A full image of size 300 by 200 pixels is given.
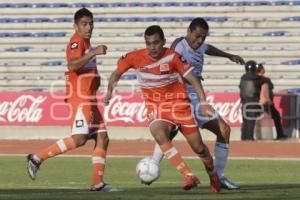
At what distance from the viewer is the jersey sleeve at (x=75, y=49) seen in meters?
12.4

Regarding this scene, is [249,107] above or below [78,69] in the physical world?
below

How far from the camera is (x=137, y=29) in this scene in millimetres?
33281

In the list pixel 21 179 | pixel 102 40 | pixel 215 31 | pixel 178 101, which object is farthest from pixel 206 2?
pixel 178 101

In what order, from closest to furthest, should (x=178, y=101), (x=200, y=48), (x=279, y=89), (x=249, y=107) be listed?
(x=178, y=101), (x=200, y=48), (x=249, y=107), (x=279, y=89)

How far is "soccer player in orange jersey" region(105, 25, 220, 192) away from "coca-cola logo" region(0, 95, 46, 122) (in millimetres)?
15213

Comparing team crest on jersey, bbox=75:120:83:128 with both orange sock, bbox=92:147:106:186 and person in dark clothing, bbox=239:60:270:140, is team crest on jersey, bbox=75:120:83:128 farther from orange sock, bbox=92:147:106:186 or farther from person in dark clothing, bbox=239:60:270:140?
person in dark clothing, bbox=239:60:270:140

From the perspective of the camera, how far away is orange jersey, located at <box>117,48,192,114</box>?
12211mm

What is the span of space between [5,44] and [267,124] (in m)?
10.6

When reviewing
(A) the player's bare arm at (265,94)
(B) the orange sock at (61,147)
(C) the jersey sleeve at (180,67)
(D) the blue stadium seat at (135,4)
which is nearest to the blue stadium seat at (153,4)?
(D) the blue stadium seat at (135,4)

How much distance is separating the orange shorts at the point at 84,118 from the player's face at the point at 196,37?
4.85ft

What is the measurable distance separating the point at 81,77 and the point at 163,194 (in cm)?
193

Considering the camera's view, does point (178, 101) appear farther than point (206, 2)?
No

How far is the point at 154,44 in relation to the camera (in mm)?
12078

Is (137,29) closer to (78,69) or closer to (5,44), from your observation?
(5,44)
